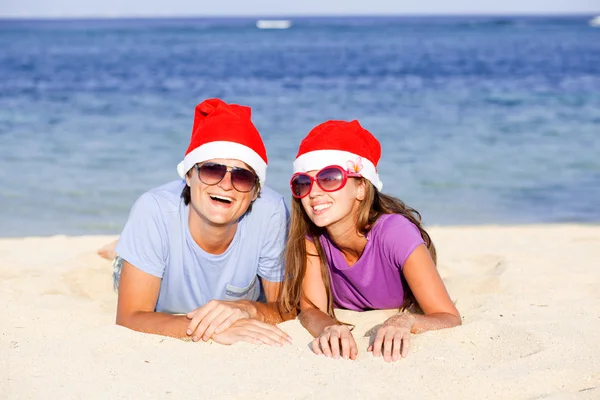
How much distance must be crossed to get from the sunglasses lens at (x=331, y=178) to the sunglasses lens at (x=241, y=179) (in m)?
0.37

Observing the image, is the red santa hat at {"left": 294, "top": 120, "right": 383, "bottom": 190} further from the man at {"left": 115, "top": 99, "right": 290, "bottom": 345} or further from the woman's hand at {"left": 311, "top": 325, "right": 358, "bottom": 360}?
the woman's hand at {"left": 311, "top": 325, "right": 358, "bottom": 360}

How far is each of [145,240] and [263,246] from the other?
68cm

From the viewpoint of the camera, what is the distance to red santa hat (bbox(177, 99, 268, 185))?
3889mm

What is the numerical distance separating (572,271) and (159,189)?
2.78m

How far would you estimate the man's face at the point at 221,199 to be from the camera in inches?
150

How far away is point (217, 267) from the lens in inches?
161

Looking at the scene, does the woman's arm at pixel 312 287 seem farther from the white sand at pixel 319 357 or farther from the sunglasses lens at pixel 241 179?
the sunglasses lens at pixel 241 179

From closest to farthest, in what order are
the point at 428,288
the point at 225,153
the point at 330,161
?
the point at 428,288, the point at 225,153, the point at 330,161

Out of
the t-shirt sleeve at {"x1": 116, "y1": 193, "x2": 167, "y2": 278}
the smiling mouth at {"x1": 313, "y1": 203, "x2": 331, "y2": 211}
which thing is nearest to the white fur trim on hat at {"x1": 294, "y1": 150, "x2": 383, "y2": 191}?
the smiling mouth at {"x1": 313, "y1": 203, "x2": 331, "y2": 211}

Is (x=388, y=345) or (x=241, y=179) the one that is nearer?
(x=388, y=345)

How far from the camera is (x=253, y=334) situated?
365 centimetres

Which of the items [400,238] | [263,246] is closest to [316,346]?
[400,238]

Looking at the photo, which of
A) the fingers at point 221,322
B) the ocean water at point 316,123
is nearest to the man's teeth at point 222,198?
the fingers at point 221,322

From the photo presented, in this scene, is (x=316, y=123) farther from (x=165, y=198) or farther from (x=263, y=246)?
(x=165, y=198)
